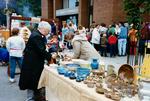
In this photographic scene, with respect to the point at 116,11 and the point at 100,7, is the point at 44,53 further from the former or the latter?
the point at 100,7

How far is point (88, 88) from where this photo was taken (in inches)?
162

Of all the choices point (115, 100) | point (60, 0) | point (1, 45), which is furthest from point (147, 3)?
point (60, 0)

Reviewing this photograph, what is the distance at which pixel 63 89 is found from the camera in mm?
4875

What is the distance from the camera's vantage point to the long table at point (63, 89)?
3911 millimetres

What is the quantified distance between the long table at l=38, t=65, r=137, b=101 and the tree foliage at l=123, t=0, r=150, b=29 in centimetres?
219

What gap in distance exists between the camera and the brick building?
73.4 ft

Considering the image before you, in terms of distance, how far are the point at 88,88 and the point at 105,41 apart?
12.5m

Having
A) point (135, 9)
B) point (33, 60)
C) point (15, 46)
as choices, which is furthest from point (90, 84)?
point (15, 46)

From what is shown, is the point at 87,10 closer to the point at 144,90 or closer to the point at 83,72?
the point at 83,72

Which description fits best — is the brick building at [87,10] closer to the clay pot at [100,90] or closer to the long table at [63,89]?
the long table at [63,89]

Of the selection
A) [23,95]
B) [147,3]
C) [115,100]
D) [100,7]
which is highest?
[100,7]

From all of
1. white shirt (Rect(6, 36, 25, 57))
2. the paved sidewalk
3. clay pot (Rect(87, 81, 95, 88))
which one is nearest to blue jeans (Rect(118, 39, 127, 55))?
A: the paved sidewalk

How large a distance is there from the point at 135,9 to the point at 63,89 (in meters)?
2.96

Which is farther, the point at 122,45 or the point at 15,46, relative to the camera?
the point at 122,45
